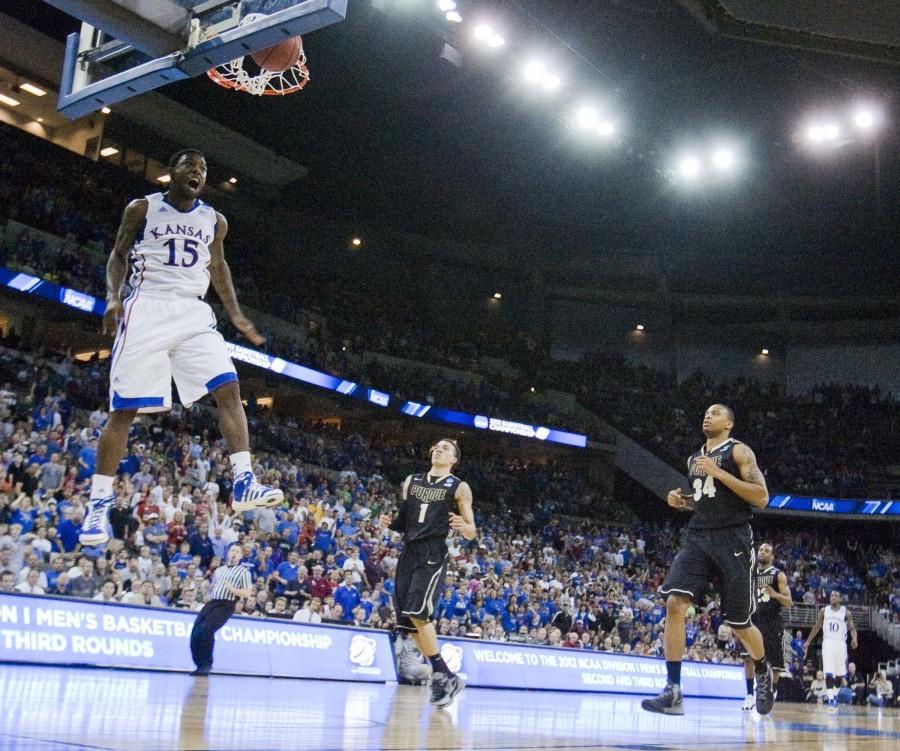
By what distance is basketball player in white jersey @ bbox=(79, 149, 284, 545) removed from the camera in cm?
487

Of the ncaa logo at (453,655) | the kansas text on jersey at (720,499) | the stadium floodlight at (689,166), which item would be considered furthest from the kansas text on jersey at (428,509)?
the stadium floodlight at (689,166)

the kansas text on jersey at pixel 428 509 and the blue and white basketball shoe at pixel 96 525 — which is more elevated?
the kansas text on jersey at pixel 428 509

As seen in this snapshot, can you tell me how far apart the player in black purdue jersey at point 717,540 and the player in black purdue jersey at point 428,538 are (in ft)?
5.17

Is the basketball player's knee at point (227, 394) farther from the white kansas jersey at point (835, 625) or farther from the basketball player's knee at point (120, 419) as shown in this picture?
the white kansas jersey at point (835, 625)

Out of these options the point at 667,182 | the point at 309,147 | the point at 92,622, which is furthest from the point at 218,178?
the point at 92,622

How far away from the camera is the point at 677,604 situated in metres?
6.81

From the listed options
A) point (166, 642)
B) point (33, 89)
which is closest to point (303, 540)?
point (166, 642)

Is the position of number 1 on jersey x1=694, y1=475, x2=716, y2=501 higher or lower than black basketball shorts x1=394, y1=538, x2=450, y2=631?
higher

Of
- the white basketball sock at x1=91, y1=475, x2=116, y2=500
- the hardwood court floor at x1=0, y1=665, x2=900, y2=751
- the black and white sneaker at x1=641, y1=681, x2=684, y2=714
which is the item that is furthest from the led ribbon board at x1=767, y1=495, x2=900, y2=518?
the white basketball sock at x1=91, y1=475, x2=116, y2=500

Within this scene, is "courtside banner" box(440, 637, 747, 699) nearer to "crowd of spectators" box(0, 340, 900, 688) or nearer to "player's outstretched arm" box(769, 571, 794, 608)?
"crowd of spectators" box(0, 340, 900, 688)

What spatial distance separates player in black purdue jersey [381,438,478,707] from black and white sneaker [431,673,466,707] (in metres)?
0.05

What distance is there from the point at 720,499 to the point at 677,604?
808 mm

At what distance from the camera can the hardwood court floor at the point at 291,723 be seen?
3.56 m

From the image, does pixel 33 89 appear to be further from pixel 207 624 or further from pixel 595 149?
pixel 207 624
